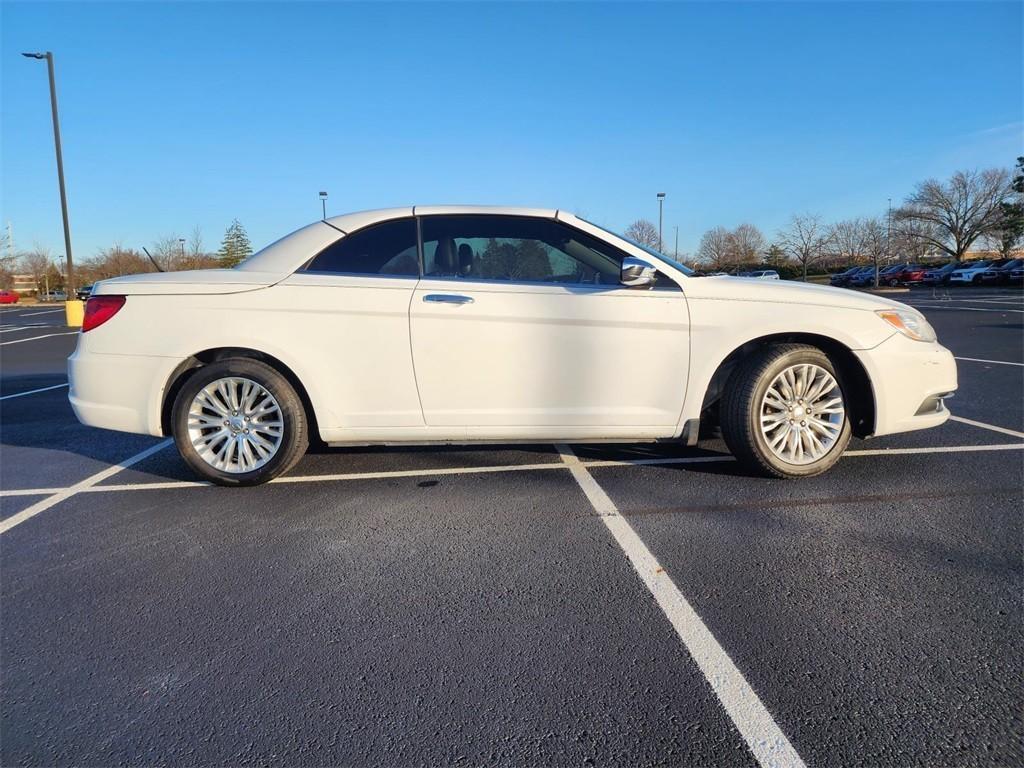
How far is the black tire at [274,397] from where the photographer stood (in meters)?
3.86

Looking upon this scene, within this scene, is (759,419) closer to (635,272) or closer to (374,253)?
(635,272)

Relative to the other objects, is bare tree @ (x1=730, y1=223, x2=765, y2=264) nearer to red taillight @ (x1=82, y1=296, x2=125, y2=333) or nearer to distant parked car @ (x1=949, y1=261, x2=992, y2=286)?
distant parked car @ (x1=949, y1=261, x2=992, y2=286)

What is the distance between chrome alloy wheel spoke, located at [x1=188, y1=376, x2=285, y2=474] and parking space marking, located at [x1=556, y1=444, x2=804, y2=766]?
201cm

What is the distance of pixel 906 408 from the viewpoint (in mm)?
3918

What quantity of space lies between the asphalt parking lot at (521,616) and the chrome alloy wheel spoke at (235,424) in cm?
23

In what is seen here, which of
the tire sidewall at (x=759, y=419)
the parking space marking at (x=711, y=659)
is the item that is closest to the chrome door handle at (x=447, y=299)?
the parking space marking at (x=711, y=659)

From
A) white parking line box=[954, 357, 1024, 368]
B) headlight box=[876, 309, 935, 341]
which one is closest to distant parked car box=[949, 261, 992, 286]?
white parking line box=[954, 357, 1024, 368]

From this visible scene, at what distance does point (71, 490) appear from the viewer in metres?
4.09

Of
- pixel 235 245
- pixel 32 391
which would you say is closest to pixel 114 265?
pixel 235 245

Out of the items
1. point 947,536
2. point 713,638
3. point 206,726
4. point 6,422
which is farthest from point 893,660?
point 6,422

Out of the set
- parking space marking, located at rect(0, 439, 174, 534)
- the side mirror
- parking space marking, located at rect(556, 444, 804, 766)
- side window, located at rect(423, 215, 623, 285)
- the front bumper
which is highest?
side window, located at rect(423, 215, 623, 285)

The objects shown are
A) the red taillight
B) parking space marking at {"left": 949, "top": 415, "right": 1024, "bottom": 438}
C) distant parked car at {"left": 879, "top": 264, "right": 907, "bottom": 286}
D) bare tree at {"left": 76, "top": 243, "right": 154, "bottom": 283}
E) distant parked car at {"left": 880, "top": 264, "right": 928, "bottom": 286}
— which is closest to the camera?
the red taillight

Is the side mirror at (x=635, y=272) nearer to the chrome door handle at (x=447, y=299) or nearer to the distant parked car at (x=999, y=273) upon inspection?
the chrome door handle at (x=447, y=299)

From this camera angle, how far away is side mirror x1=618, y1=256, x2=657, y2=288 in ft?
12.0
